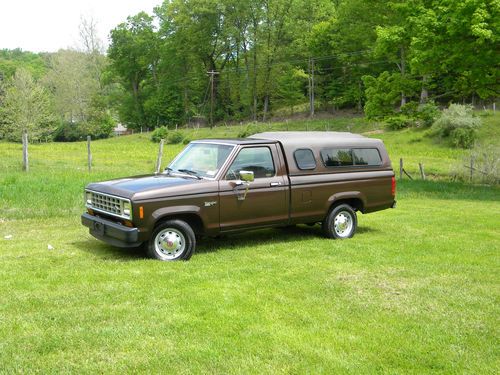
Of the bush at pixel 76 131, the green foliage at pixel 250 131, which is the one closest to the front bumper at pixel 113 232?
the green foliage at pixel 250 131

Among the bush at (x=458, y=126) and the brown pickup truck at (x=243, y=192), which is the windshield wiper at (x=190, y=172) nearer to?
the brown pickup truck at (x=243, y=192)

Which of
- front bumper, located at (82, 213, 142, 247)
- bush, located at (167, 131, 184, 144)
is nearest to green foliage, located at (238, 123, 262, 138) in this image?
bush, located at (167, 131, 184, 144)

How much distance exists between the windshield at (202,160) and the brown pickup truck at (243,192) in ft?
0.06

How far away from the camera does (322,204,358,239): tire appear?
9.90m

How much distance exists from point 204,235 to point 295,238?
2.29 metres

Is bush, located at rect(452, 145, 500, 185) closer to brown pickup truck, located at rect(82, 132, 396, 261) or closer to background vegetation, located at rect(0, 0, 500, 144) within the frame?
brown pickup truck, located at rect(82, 132, 396, 261)

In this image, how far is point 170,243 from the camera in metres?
7.99

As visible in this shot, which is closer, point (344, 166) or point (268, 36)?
point (344, 166)

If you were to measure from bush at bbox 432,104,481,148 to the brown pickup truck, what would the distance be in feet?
90.1

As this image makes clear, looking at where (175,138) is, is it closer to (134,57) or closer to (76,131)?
(76,131)

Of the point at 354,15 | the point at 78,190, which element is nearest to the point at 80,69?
the point at 354,15

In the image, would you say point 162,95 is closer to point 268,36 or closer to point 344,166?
point 268,36

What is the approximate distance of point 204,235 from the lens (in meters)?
8.41

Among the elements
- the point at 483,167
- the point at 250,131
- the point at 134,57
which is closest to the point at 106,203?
the point at 483,167
